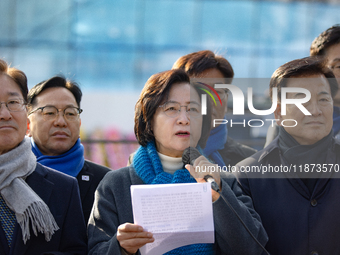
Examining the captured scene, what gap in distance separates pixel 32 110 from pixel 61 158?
0.45 m

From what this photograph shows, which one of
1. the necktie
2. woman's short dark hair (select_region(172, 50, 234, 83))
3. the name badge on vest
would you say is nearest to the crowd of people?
the necktie

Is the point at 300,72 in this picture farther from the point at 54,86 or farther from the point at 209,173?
the point at 54,86

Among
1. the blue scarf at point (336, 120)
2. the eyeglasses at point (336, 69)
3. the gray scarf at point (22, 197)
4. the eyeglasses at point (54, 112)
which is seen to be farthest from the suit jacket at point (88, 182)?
the eyeglasses at point (336, 69)

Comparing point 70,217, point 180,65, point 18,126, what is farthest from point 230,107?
point 18,126

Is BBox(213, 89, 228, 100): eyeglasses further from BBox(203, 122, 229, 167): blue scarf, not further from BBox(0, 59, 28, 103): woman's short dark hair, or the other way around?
BBox(0, 59, 28, 103): woman's short dark hair

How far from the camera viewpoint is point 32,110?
2.84 meters

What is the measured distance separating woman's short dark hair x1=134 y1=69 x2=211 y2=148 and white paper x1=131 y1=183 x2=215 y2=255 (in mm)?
575

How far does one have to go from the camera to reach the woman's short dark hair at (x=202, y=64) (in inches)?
104

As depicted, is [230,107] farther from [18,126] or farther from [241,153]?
[18,126]

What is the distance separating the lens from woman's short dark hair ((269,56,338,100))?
6.43ft

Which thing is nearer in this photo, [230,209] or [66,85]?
[230,209]

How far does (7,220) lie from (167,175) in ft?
2.83

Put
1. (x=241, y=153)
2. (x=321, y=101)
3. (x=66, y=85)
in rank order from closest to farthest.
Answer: (x=321, y=101) < (x=241, y=153) < (x=66, y=85)

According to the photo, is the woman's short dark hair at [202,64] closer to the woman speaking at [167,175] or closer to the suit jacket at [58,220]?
the woman speaking at [167,175]
